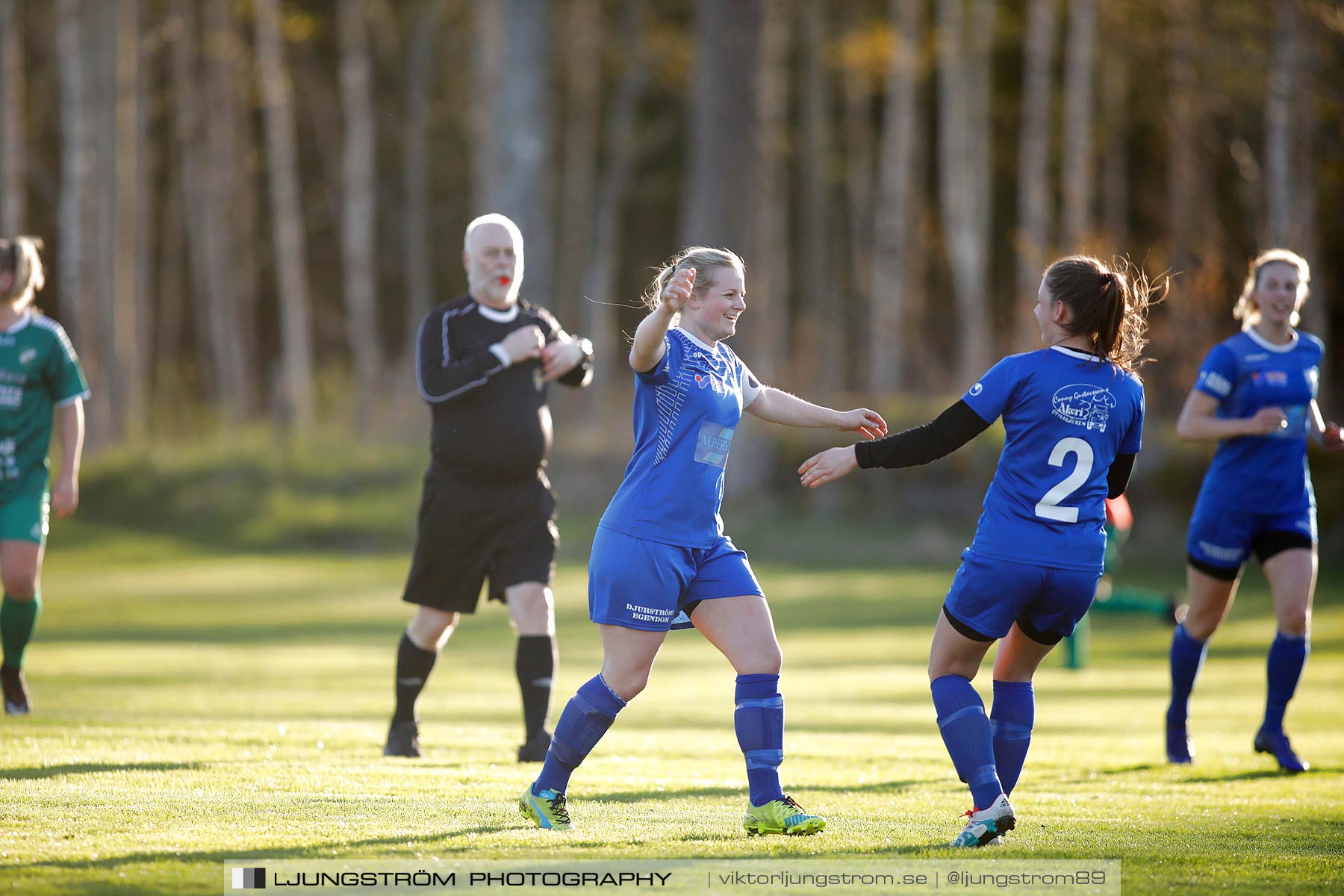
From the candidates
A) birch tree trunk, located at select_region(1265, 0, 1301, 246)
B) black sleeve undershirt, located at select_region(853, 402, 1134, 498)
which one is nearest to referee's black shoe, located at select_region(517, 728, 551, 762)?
black sleeve undershirt, located at select_region(853, 402, 1134, 498)

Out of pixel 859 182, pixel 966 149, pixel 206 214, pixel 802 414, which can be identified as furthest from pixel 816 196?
pixel 802 414

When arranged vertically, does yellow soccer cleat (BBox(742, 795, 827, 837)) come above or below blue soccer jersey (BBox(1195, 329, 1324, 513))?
below

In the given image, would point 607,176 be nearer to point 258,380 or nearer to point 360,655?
point 258,380

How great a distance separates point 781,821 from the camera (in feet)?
15.6

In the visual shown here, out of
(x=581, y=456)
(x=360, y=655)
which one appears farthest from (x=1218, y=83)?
(x=360, y=655)

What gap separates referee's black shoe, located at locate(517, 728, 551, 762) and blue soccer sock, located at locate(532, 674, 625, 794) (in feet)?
5.47

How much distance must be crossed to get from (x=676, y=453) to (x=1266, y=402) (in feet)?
Result: 11.5

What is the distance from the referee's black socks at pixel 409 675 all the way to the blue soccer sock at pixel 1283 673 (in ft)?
13.1

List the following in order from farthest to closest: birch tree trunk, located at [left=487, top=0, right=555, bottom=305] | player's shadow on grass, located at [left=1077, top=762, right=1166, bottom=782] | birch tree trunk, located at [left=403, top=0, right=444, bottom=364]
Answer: birch tree trunk, located at [left=403, top=0, right=444, bottom=364]
birch tree trunk, located at [left=487, top=0, right=555, bottom=305]
player's shadow on grass, located at [left=1077, top=762, right=1166, bottom=782]

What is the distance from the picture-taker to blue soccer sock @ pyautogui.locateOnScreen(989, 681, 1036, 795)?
5156mm

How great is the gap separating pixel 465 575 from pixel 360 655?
6.32 metres

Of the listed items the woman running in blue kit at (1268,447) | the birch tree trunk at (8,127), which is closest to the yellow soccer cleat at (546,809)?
the woman running in blue kit at (1268,447)

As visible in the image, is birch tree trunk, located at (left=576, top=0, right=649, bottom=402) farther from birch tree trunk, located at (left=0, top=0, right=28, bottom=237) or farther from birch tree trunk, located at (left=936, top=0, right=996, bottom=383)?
birch tree trunk, located at (left=0, top=0, right=28, bottom=237)

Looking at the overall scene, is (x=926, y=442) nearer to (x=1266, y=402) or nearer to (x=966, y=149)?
(x=1266, y=402)
